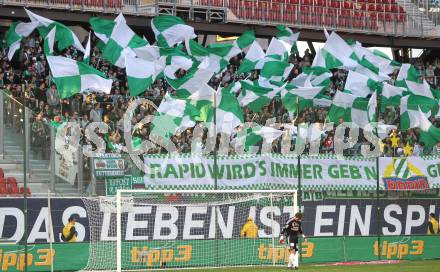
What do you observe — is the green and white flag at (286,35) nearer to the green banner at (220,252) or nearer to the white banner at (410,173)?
the white banner at (410,173)

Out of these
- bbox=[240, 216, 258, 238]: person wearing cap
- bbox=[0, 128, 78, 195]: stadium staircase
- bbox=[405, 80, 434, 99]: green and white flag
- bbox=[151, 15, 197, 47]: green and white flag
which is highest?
bbox=[151, 15, 197, 47]: green and white flag

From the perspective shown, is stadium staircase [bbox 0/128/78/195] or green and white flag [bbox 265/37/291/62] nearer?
stadium staircase [bbox 0/128/78/195]

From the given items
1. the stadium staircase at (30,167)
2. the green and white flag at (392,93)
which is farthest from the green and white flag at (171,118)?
the green and white flag at (392,93)

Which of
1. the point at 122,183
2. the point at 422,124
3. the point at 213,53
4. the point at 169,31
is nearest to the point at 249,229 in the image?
the point at 122,183

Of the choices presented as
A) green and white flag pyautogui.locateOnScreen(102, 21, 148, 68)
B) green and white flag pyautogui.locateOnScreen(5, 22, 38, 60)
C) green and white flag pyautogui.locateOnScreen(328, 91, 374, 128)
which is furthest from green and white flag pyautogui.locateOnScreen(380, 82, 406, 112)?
green and white flag pyautogui.locateOnScreen(5, 22, 38, 60)

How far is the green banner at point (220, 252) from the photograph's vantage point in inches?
1110

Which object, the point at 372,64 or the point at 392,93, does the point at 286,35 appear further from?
the point at 392,93

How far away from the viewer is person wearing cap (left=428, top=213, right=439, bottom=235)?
35.2 metres

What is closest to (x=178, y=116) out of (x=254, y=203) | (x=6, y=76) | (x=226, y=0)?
(x=254, y=203)

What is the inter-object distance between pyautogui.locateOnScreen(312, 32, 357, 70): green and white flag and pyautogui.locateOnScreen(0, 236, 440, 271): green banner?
9.30 m

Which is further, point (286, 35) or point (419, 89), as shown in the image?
point (286, 35)

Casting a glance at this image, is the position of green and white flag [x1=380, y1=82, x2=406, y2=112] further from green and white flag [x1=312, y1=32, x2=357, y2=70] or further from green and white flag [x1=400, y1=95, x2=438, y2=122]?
green and white flag [x1=312, y1=32, x2=357, y2=70]

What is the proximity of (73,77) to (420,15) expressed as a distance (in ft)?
88.2

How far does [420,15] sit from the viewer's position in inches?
2196
